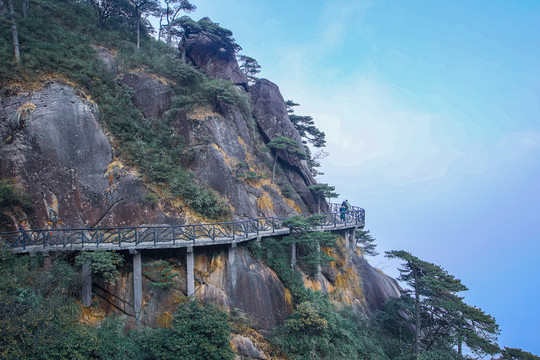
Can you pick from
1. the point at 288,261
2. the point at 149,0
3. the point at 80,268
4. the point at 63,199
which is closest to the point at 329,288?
the point at 288,261

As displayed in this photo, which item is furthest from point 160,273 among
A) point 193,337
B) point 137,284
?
point 193,337

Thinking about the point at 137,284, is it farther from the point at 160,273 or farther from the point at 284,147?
the point at 284,147

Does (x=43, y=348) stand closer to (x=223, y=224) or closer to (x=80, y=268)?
(x=80, y=268)

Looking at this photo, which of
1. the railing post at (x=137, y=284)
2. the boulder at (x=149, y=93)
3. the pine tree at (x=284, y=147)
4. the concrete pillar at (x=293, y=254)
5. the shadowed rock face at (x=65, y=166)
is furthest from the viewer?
the pine tree at (x=284, y=147)

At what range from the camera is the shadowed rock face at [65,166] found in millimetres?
12766

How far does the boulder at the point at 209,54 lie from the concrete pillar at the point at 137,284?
17067mm

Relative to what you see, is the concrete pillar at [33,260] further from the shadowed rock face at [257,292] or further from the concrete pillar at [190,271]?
the shadowed rock face at [257,292]

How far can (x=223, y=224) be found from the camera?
1455cm

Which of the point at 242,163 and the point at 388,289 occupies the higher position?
the point at 242,163

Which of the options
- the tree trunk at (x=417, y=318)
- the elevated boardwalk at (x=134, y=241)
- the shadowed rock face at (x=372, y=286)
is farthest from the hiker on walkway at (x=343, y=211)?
the elevated boardwalk at (x=134, y=241)

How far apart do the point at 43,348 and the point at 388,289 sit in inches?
912

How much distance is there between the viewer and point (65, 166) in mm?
13602

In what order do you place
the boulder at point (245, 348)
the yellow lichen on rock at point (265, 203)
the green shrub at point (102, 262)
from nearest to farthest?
the green shrub at point (102, 262), the boulder at point (245, 348), the yellow lichen on rock at point (265, 203)

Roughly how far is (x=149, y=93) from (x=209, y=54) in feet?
24.9
